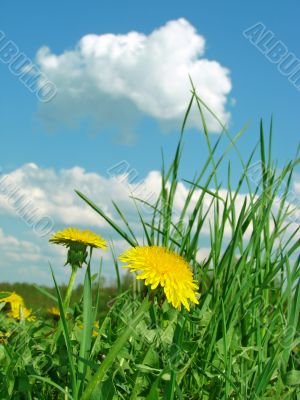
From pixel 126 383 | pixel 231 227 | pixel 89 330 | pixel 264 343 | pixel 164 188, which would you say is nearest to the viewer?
pixel 89 330

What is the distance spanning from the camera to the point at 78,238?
1.91 metres

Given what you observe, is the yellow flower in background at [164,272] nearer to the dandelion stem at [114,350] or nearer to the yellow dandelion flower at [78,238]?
the dandelion stem at [114,350]

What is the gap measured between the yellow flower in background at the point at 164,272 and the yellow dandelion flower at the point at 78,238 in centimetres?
44

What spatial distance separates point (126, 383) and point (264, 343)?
510mm

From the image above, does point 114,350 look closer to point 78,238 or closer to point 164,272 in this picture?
point 164,272

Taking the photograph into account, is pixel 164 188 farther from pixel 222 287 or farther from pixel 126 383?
pixel 126 383

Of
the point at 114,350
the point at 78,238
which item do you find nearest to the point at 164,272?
the point at 114,350

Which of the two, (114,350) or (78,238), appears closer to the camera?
(114,350)

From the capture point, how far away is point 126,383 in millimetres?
1525

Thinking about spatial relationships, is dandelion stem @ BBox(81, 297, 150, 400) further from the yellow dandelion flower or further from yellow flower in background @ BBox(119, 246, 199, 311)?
the yellow dandelion flower

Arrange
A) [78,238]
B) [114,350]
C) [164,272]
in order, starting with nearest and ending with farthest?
[114,350], [164,272], [78,238]

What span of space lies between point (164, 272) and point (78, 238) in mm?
600

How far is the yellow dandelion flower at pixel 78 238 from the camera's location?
6.25 ft

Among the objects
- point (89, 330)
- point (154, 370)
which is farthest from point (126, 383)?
point (89, 330)
